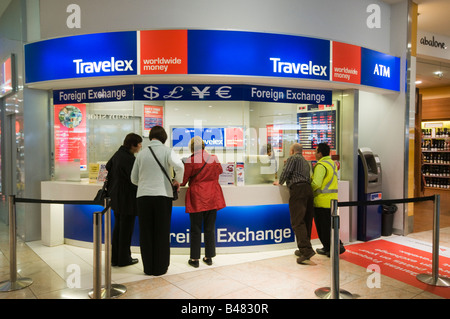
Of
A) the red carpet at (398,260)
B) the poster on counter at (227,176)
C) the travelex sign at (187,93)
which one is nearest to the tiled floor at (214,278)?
the red carpet at (398,260)

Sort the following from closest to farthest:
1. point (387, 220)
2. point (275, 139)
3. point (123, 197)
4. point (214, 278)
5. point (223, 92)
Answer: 1. point (214, 278)
2. point (123, 197)
3. point (223, 92)
4. point (275, 139)
5. point (387, 220)

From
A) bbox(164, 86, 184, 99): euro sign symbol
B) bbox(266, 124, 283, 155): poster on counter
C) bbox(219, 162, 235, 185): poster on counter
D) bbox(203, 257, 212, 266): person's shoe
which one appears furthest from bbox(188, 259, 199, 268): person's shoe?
bbox(164, 86, 184, 99): euro sign symbol

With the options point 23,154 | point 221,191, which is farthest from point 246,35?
point 23,154

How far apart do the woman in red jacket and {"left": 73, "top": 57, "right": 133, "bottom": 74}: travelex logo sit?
1.24 meters

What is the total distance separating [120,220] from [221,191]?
1204mm

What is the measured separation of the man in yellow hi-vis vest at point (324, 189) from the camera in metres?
4.40

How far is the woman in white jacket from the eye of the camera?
3.79m

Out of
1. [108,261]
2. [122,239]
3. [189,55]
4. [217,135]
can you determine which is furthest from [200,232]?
[189,55]

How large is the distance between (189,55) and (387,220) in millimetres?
3964

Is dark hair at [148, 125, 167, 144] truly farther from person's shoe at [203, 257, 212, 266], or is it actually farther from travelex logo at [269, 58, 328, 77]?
travelex logo at [269, 58, 328, 77]

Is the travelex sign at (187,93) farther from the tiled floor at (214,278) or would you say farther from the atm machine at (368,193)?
the tiled floor at (214,278)

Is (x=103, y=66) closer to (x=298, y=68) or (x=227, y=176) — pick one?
(x=227, y=176)

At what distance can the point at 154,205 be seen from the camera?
3.80 m

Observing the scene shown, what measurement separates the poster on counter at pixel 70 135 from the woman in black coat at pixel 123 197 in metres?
1.33
